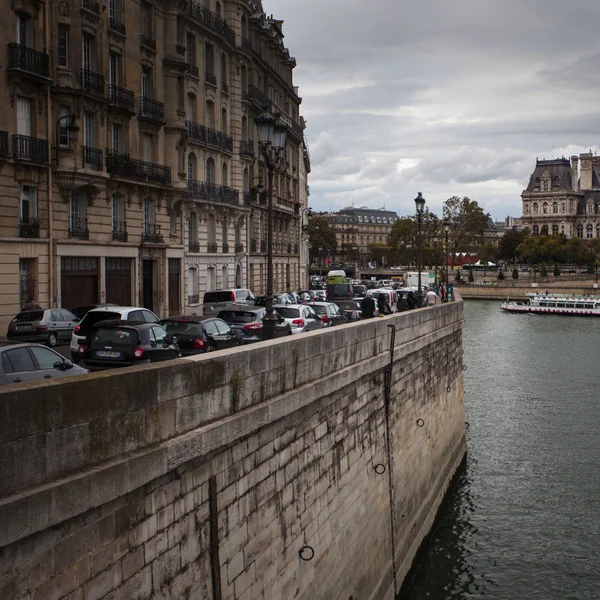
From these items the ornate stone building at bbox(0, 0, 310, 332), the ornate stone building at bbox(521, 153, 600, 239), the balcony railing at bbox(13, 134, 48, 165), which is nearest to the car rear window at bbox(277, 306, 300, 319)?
the ornate stone building at bbox(0, 0, 310, 332)

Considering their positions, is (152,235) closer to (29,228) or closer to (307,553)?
(29,228)

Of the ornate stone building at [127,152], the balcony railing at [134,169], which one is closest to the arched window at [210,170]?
the ornate stone building at [127,152]

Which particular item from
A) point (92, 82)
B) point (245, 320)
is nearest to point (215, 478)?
point (245, 320)

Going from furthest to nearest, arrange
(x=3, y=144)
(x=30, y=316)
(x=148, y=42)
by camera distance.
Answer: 1. (x=148, y=42)
2. (x=3, y=144)
3. (x=30, y=316)

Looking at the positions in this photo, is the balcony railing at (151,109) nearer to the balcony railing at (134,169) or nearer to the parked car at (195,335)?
the balcony railing at (134,169)

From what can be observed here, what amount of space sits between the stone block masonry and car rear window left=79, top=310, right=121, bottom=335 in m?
7.13

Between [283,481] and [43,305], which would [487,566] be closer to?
[283,481]

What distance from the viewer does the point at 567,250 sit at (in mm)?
142000

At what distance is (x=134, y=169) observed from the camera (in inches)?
1352

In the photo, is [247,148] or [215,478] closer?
[215,478]

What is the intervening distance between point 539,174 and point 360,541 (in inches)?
7272

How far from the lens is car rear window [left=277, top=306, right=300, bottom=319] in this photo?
1055 inches

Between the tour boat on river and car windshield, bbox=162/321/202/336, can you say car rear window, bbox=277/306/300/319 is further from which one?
the tour boat on river

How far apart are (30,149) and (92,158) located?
11.8 ft
